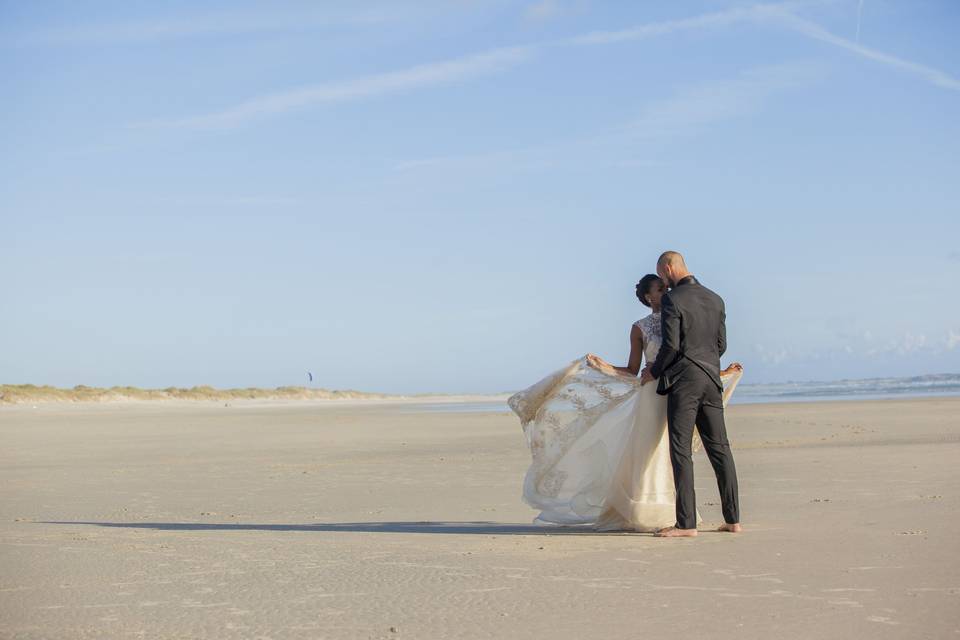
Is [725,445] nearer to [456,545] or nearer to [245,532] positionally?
[456,545]

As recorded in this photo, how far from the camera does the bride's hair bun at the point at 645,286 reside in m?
8.12

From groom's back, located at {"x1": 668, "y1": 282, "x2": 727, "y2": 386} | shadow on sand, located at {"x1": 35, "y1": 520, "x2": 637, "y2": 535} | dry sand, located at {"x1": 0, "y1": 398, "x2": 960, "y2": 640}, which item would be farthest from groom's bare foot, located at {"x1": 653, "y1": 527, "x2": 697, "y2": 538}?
groom's back, located at {"x1": 668, "y1": 282, "x2": 727, "y2": 386}

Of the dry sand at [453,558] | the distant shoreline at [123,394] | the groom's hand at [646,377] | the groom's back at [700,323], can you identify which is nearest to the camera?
the dry sand at [453,558]

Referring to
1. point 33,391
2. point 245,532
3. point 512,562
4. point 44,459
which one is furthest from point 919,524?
point 33,391

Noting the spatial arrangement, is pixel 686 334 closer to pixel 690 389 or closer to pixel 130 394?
pixel 690 389

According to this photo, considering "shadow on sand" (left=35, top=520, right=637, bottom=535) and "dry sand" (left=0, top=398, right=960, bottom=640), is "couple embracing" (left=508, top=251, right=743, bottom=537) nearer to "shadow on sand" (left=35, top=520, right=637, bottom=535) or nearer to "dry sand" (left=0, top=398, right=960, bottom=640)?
"shadow on sand" (left=35, top=520, right=637, bottom=535)

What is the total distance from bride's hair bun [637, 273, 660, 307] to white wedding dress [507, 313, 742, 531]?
21 centimetres

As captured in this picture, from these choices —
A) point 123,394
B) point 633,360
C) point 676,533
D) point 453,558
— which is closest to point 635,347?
point 633,360

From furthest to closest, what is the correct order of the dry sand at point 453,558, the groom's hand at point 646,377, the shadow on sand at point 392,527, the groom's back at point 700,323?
the shadow on sand at point 392,527 → the groom's hand at point 646,377 → the groom's back at point 700,323 → the dry sand at point 453,558

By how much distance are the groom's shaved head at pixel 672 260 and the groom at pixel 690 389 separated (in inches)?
5.9

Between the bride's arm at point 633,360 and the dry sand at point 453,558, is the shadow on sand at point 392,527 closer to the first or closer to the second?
the dry sand at point 453,558

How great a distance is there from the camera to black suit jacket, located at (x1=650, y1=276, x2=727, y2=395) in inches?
300

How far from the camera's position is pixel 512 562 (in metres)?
6.56

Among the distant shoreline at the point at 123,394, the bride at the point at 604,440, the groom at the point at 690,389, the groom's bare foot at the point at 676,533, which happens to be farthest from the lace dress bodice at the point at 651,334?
the distant shoreline at the point at 123,394
